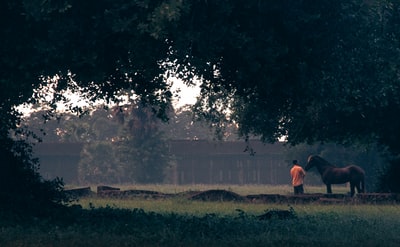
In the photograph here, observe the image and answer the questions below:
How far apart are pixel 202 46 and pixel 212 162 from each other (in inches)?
3037

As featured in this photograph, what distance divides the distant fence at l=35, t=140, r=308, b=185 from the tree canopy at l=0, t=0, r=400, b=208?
69.5 m

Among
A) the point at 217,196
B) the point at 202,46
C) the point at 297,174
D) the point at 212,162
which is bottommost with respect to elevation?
the point at 217,196

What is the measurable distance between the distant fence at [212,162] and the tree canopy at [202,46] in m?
69.5

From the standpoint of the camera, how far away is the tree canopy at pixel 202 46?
778 inches

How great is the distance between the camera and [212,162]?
96875 mm

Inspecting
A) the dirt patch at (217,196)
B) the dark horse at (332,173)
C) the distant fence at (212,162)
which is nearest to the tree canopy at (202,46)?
the dirt patch at (217,196)

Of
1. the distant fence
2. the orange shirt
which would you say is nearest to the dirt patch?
the orange shirt

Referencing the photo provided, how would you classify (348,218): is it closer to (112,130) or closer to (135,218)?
(135,218)

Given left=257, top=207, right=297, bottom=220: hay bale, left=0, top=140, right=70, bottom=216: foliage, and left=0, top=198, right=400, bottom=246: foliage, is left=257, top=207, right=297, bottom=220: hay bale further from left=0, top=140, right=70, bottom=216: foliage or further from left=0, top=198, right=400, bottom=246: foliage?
left=0, top=140, right=70, bottom=216: foliage

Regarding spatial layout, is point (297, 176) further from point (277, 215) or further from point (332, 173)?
point (277, 215)

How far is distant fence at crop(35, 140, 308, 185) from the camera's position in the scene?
3725 inches

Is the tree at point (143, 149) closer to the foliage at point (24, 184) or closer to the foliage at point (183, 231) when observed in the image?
the foliage at point (24, 184)

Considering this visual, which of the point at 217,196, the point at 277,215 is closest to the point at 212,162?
the point at 217,196

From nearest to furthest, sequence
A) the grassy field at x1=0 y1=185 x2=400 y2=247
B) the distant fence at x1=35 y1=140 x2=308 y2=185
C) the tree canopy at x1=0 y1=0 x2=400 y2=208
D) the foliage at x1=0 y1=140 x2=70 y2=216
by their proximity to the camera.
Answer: the tree canopy at x1=0 y1=0 x2=400 y2=208, the grassy field at x1=0 y1=185 x2=400 y2=247, the foliage at x1=0 y1=140 x2=70 y2=216, the distant fence at x1=35 y1=140 x2=308 y2=185
